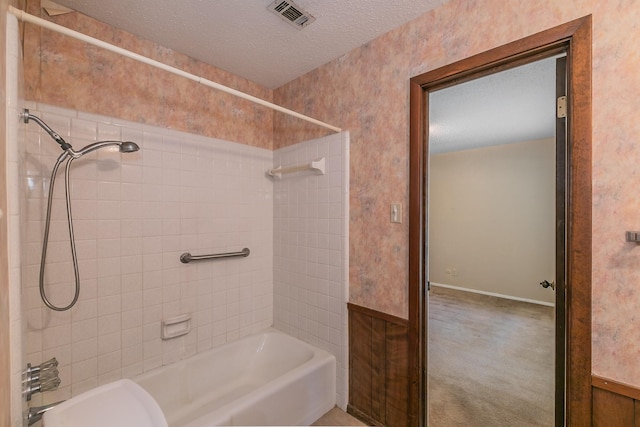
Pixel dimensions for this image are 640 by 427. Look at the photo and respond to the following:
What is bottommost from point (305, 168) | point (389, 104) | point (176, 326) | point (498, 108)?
point (176, 326)

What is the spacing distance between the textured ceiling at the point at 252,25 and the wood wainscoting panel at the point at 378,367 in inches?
66.8

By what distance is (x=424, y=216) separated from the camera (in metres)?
1.54

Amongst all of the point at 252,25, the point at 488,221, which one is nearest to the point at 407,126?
the point at 252,25

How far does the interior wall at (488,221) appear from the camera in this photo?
3.24m

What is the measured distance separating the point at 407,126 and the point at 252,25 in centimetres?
107

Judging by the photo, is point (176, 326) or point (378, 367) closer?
point (378, 367)

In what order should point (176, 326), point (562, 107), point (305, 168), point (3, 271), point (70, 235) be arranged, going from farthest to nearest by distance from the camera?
point (305, 168), point (176, 326), point (70, 235), point (562, 107), point (3, 271)

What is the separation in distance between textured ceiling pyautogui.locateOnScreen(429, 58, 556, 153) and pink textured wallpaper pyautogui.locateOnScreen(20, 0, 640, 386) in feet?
1.06

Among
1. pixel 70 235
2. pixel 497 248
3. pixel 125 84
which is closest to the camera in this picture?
pixel 70 235

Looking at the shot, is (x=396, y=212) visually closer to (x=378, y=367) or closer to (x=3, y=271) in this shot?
(x=378, y=367)

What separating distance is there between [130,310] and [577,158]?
2350mm

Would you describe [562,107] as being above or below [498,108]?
below

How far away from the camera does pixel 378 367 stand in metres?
1.70

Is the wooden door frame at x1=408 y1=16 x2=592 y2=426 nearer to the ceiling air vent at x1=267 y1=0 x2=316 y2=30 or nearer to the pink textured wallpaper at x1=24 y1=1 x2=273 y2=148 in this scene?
the ceiling air vent at x1=267 y1=0 x2=316 y2=30
